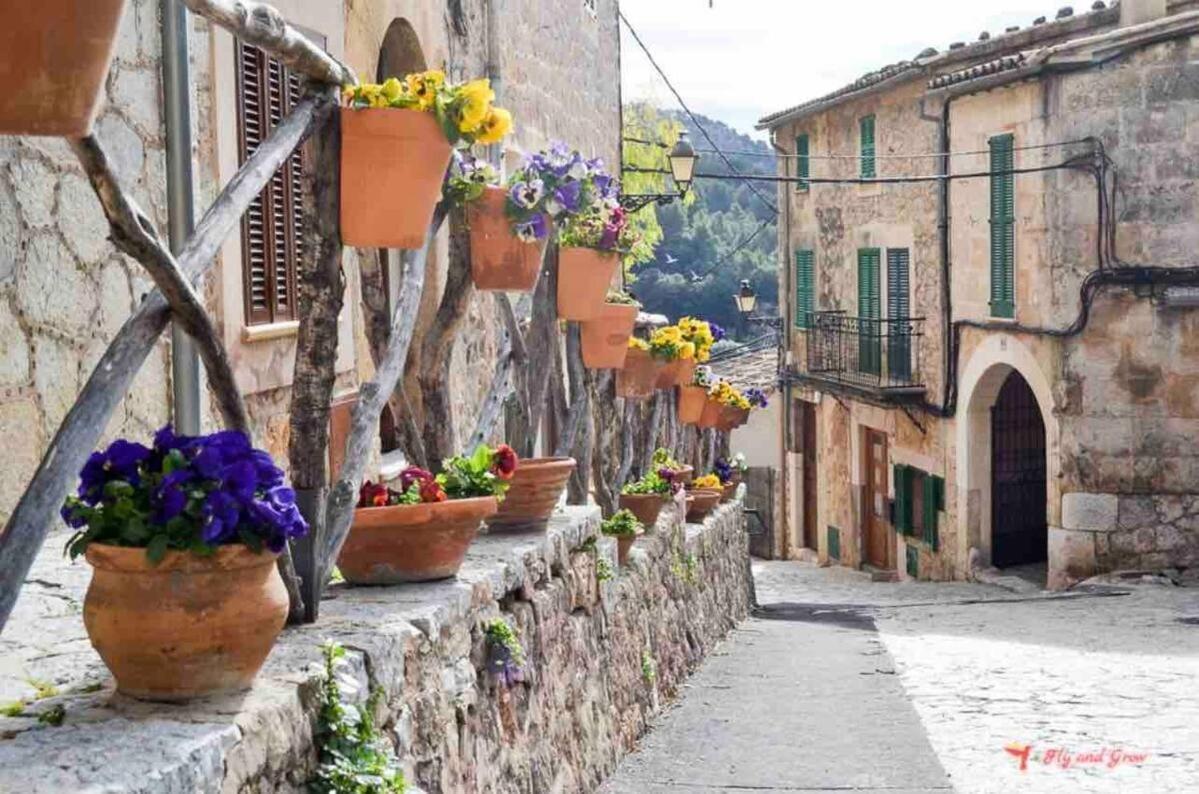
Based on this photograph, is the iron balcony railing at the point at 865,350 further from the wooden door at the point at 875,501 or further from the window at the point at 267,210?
the window at the point at 267,210

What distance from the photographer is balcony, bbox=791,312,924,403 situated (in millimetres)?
23719

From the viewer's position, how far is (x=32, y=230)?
520 cm

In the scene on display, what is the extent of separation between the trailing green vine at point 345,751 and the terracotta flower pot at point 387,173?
133cm

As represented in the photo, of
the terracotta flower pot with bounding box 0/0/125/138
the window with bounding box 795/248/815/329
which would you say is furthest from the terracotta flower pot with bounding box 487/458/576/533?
the window with bounding box 795/248/815/329

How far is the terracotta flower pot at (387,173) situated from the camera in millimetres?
4766

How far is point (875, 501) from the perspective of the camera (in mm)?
26688

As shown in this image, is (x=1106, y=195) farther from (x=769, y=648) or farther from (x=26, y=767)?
(x=26, y=767)

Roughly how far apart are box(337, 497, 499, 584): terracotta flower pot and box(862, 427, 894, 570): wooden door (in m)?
20.9

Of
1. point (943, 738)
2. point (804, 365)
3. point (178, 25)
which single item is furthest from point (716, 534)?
point (804, 365)

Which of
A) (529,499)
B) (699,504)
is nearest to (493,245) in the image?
(529,499)

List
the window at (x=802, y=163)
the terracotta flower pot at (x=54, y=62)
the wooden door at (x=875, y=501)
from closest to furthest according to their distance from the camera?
the terracotta flower pot at (x=54, y=62) < the wooden door at (x=875, y=501) < the window at (x=802, y=163)

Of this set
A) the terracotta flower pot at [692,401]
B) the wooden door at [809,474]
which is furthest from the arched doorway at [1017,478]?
the wooden door at [809,474]

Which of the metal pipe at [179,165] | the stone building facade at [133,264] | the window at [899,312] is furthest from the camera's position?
the window at [899,312]

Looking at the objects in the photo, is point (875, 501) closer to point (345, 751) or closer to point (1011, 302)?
point (1011, 302)
